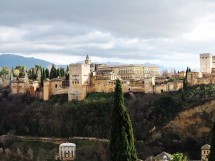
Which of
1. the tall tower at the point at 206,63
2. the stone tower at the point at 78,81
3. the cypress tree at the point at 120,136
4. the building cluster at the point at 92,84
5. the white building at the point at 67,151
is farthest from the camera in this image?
the tall tower at the point at 206,63

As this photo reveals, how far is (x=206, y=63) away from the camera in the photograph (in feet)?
231

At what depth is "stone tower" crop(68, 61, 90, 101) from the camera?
222 ft

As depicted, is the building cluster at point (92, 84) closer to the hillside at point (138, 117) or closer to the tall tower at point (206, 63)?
the hillside at point (138, 117)

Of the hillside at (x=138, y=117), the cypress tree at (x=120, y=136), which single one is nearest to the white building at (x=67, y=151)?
the hillside at (x=138, y=117)

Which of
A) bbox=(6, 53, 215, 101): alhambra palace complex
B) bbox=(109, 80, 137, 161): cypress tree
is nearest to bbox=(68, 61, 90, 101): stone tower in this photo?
bbox=(6, 53, 215, 101): alhambra palace complex

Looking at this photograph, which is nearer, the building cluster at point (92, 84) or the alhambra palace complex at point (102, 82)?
the alhambra palace complex at point (102, 82)

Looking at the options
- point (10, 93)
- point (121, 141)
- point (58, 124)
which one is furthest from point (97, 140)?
point (121, 141)

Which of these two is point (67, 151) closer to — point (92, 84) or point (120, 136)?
point (92, 84)

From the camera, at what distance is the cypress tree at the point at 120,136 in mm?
22297

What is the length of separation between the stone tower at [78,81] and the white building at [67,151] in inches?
422

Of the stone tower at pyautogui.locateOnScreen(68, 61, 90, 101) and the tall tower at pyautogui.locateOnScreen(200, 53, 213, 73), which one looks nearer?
the stone tower at pyautogui.locateOnScreen(68, 61, 90, 101)

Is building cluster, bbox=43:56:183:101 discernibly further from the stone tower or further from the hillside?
the hillside

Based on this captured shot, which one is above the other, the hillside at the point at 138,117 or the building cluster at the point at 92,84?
the building cluster at the point at 92,84

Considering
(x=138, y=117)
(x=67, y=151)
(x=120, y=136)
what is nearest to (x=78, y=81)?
(x=138, y=117)
